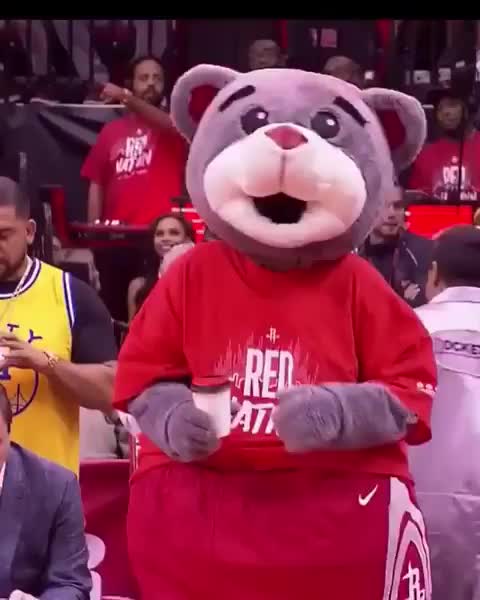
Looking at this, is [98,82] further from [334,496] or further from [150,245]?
[334,496]

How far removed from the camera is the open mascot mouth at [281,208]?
87.5 inches

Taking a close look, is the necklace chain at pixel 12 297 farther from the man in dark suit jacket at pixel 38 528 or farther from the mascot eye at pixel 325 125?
the mascot eye at pixel 325 125

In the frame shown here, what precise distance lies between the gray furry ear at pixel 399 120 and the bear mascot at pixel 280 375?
0.33 feet

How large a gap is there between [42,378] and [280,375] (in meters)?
0.81

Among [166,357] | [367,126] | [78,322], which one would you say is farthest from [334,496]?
[78,322]

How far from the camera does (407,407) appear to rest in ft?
7.19

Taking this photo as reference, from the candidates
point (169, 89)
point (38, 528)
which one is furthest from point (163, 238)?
point (38, 528)

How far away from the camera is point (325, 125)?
7.41 feet

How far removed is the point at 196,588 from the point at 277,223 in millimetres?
655

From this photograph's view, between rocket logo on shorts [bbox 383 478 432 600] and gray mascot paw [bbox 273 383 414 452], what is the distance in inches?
6.1

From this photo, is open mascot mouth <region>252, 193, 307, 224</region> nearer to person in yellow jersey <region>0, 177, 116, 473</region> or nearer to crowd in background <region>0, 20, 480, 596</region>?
person in yellow jersey <region>0, 177, 116, 473</region>

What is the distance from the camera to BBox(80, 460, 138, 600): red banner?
3154mm

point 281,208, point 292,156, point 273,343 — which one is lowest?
point 273,343

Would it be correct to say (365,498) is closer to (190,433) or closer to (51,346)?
(190,433)
